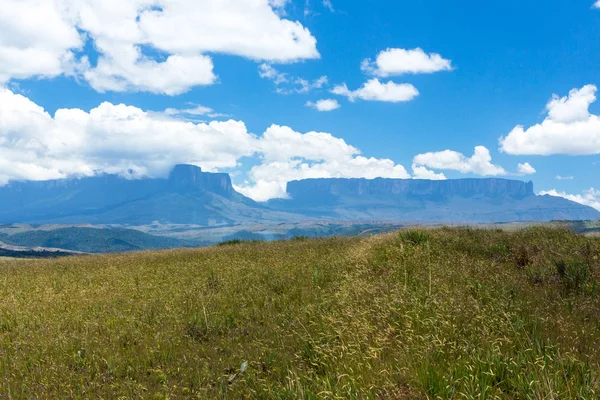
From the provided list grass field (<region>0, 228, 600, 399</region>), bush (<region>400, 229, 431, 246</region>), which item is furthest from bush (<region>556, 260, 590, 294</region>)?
bush (<region>400, 229, 431, 246</region>)

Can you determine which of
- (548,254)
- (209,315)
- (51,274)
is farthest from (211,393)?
(51,274)

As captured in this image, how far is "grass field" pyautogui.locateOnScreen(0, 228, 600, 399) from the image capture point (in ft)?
14.4

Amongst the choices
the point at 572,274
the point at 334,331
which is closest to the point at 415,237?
the point at 572,274

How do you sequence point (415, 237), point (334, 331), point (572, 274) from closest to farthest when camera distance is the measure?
point (334, 331) < point (572, 274) < point (415, 237)

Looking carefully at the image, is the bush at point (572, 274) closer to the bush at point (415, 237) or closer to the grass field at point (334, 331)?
the grass field at point (334, 331)

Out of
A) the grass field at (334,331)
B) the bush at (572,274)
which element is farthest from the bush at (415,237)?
the bush at (572,274)

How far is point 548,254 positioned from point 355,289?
563 centimetres

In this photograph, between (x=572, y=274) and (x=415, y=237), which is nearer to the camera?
(x=572, y=274)

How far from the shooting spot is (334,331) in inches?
239

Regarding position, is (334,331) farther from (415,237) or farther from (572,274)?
(415,237)

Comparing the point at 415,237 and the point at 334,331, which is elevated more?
the point at 415,237

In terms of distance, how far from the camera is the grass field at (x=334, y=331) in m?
4.39

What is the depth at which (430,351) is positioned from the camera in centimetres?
484

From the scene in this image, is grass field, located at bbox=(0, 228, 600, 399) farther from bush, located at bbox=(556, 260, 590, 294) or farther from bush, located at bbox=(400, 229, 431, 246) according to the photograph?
bush, located at bbox=(400, 229, 431, 246)
